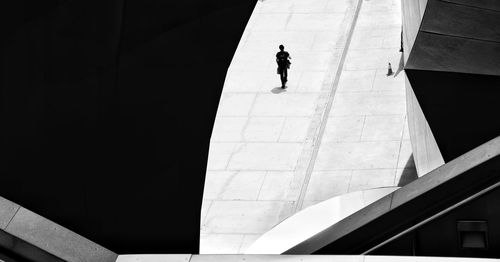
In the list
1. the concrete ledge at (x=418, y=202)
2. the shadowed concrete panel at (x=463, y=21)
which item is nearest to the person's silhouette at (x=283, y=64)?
the shadowed concrete panel at (x=463, y=21)

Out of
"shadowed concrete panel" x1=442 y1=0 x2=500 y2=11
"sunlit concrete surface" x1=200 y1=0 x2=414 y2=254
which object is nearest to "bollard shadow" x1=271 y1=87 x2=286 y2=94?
"sunlit concrete surface" x1=200 y1=0 x2=414 y2=254

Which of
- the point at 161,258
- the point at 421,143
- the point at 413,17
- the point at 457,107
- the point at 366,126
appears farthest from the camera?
the point at 366,126

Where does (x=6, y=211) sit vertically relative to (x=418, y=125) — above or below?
below

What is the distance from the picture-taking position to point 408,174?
19.1 metres

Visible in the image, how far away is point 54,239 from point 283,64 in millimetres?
14101

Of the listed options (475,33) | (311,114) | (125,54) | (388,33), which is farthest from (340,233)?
(388,33)

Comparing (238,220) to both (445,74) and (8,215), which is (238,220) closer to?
(445,74)

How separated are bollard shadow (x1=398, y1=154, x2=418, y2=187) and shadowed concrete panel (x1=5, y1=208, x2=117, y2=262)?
383 inches

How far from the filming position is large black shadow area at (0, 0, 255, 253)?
1073cm

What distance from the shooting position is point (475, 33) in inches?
512

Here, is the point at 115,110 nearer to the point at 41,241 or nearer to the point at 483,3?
the point at 41,241

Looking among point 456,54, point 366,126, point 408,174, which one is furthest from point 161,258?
point 366,126

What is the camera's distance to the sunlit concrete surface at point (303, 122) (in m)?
18.8

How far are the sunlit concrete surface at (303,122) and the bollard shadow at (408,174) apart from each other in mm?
48
